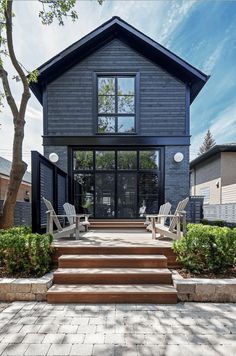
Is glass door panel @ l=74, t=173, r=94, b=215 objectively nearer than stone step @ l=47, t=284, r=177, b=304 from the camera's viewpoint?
No

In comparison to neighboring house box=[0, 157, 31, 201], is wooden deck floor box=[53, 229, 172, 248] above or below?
below

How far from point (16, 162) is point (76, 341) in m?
3.90

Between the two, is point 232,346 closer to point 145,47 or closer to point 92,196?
point 92,196

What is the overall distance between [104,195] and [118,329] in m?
5.99

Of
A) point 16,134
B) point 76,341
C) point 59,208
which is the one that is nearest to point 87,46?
point 16,134

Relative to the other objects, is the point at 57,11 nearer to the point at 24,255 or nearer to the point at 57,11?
the point at 57,11

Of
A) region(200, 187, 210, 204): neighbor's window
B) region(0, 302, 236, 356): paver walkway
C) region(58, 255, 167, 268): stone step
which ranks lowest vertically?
region(0, 302, 236, 356): paver walkway

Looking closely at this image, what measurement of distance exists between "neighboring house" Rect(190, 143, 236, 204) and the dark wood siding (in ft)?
18.9

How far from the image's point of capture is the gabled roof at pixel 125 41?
848cm

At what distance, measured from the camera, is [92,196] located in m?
8.73

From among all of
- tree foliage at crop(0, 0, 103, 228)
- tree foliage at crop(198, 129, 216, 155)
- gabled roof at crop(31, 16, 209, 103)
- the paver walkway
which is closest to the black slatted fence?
tree foliage at crop(0, 0, 103, 228)

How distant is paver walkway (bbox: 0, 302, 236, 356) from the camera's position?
2477 millimetres

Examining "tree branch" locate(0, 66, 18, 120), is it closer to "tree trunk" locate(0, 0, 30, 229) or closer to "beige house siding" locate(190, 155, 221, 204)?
"tree trunk" locate(0, 0, 30, 229)

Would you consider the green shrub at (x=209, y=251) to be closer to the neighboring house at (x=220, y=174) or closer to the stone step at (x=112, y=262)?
the stone step at (x=112, y=262)
